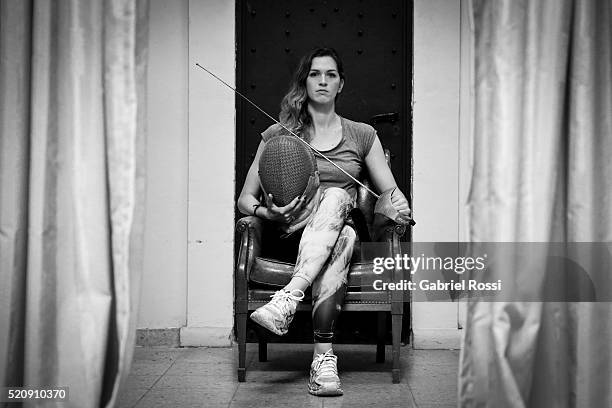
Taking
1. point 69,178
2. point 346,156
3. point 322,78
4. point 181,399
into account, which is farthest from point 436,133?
point 69,178

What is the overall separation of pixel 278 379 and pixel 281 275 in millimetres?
482

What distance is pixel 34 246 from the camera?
2297mm

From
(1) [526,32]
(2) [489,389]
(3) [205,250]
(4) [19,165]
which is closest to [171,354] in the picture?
(3) [205,250]

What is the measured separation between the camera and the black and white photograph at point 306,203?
224 cm

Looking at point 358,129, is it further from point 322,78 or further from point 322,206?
point 322,206

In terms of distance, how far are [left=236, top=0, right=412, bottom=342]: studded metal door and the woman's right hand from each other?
0.83 meters

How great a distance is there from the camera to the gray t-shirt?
4.04 m

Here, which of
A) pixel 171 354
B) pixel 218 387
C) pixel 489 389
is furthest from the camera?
pixel 171 354

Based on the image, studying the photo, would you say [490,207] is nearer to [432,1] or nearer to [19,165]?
[19,165]

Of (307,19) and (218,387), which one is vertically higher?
(307,19)

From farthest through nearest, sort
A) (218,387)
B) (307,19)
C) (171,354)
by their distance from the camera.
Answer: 1. (307,19)
2. (171,354)
3. (218,387)

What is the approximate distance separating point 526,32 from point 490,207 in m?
0.49

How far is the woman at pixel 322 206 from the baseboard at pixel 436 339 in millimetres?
989

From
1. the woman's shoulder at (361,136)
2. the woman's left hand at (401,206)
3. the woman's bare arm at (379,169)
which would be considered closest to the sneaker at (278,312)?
the woman's left hand at (401,206)
